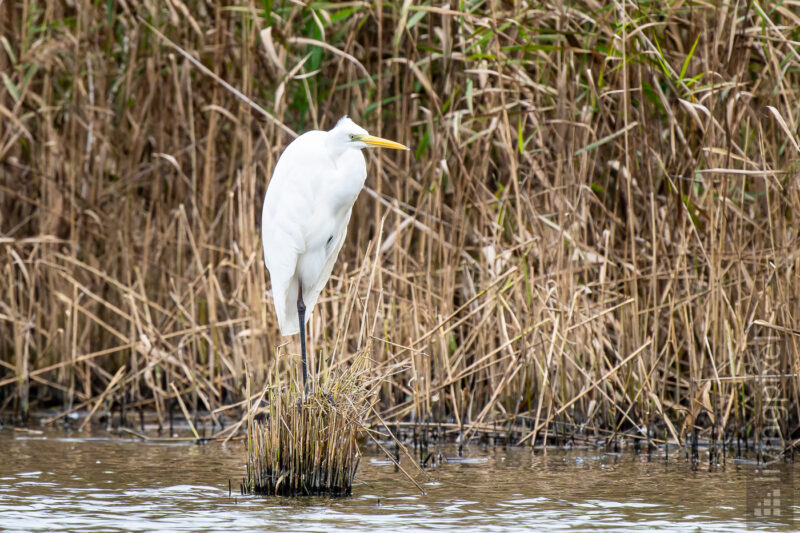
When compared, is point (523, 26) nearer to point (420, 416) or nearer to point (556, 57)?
point (556, 57)

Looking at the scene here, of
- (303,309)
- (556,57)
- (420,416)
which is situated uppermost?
(556,57)

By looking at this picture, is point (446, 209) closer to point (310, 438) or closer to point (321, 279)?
point (321, 279)

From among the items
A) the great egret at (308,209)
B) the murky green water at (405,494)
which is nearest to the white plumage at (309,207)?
the great egret at (308,209)

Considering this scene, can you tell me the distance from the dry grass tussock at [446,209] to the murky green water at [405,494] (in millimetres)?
383

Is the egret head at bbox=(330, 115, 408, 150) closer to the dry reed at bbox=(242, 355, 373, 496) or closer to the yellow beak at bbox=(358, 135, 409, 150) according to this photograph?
the yellow beak at bbox=(358, 135, 409, 150)

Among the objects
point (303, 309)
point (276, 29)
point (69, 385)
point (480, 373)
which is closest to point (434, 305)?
point (480, 373)

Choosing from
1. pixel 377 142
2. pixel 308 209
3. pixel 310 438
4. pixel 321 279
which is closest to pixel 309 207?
pixel 308 209

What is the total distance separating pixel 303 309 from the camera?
4.78 meters

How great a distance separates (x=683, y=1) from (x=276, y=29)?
2059 millimetres

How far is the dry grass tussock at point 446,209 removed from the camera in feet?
16.4

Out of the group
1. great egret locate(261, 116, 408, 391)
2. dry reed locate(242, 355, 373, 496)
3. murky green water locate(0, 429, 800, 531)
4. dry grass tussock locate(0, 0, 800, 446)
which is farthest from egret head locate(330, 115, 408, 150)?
murky green water locate(0, 429, 800, 531)

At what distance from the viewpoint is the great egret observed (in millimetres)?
4586

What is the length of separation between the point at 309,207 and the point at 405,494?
1.25m

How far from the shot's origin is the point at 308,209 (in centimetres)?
470
